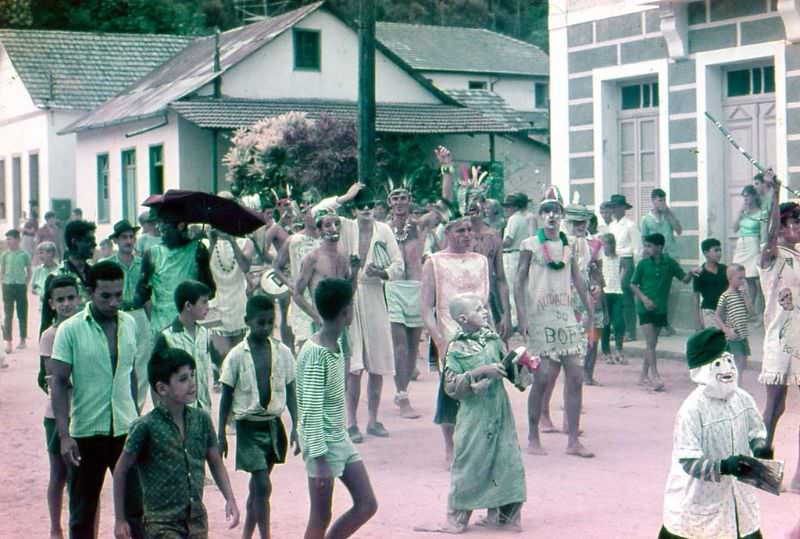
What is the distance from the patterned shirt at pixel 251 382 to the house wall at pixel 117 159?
77.3 feet

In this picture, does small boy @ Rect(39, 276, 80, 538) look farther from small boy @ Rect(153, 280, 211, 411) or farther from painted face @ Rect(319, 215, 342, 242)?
painted face @ Rect(319, 215, 342, 242)

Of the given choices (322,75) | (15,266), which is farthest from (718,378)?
(322,75)

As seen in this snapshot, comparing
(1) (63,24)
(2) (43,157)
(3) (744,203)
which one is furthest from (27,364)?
(1) (63,24)

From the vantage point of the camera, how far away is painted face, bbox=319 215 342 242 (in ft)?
36.3

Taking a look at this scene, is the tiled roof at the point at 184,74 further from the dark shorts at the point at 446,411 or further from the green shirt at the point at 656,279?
the dark shorts at the point at 446,411

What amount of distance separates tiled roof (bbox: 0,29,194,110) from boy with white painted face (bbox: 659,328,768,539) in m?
34.2

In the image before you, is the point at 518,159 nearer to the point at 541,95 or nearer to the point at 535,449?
the point at 541,95

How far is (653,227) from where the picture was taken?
56.5 ft

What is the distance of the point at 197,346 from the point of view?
808cm

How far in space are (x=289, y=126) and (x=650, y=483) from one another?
61.8 ft

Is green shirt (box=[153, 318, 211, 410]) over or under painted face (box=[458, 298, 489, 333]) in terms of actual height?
under

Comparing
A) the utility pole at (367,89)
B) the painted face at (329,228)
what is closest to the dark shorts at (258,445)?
the painted face at (329,228)

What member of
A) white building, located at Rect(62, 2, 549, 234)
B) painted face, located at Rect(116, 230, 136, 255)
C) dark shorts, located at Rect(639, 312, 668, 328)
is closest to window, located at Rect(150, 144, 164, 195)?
white building, located at Rect(62, 2, 549, 234)

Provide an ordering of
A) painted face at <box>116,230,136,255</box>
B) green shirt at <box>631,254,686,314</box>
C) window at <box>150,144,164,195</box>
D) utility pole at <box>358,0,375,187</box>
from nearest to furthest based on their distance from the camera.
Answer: painted face at <box>116,230,136,255</box>
green shirt at <box>631,254,686,314</box>
utility pole at <box>358,0,375,187</box>
window at <box>150,144,164,195</box>
